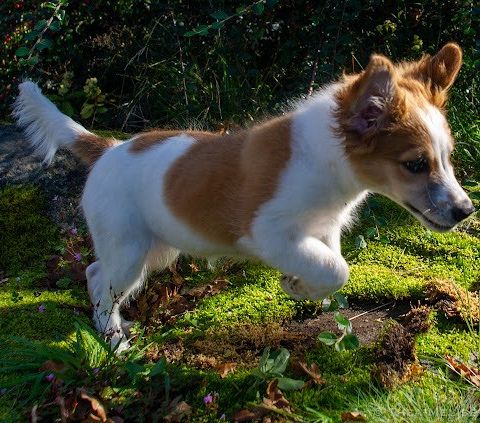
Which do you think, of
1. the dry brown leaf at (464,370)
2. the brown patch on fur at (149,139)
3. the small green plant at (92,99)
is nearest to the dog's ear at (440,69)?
the brown patch on fur at (149,139)

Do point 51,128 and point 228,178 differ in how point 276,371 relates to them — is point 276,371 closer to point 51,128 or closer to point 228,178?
point 228,178

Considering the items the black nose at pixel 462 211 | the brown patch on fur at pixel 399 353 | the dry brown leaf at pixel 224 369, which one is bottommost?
the brown patch on fur at pixel 399 353

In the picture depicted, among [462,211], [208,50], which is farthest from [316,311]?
[208,50]

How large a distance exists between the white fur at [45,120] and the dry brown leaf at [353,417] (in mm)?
2226

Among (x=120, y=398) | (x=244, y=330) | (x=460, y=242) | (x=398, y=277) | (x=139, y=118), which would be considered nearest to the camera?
(x=120, y=398)

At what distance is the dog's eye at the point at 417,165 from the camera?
2887 millimetres

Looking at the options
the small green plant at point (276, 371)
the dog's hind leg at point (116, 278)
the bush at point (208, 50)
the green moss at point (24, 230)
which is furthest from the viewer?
the bush at point (208, 50)

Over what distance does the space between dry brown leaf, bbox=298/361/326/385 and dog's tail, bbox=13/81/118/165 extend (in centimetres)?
172

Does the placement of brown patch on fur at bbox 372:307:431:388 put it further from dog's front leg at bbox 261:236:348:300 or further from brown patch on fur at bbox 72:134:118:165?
brown patch on fur at bbox 72:134:118:165

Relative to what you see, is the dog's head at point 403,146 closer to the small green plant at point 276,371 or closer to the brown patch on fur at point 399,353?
the brown patch on fur at point 399,353

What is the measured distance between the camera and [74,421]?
288 centimetres

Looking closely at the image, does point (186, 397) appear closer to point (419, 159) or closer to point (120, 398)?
point (120, 398)

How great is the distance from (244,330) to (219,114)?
2.70m

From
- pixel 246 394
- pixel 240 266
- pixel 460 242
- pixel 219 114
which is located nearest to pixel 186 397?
pixel 246 394
